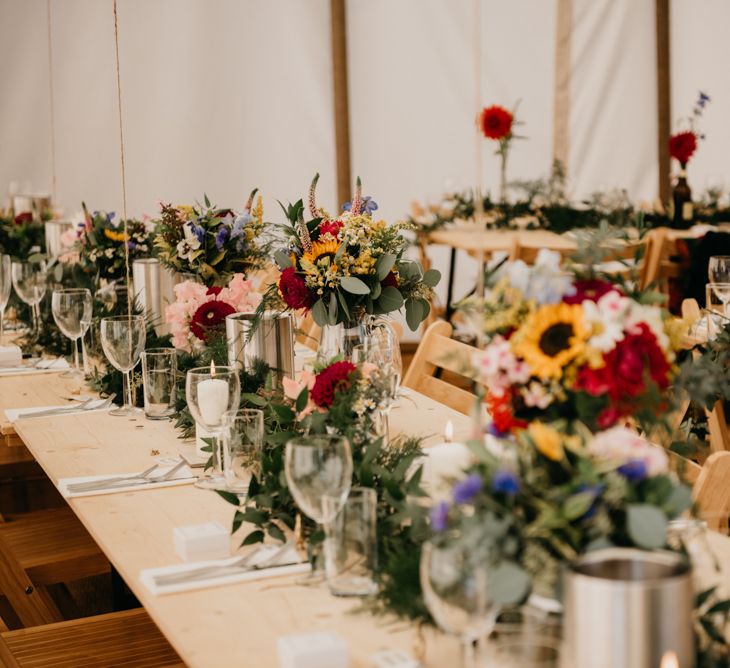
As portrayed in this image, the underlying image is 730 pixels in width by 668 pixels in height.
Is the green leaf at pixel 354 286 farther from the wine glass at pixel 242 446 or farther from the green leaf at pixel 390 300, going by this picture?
the wine glass at pixel 242 446

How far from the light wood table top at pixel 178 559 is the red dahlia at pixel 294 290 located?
368 millimetres

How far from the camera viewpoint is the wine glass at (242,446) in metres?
2.14

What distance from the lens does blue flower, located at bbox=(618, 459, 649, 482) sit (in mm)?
1323

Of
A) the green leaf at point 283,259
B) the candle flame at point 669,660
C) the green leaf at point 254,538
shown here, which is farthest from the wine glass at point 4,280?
the candle flame at point 669,660

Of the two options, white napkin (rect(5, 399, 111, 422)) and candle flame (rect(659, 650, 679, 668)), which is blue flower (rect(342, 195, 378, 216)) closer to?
white napkin (rect(5, 399, 111, 422))

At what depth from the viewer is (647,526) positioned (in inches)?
49.7

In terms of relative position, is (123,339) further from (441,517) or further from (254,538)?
(441,517)

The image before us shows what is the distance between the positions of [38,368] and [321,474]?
6.95 feet

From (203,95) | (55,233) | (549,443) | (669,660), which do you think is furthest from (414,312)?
(203,95)

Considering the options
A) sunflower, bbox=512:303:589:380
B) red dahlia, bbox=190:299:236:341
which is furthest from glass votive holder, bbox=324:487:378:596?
red dahlia, bbox=190:299:236:341

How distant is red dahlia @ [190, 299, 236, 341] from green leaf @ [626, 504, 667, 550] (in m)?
1.87

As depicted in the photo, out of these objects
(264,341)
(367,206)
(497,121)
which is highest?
(497,121)

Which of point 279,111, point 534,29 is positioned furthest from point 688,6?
point 279,111

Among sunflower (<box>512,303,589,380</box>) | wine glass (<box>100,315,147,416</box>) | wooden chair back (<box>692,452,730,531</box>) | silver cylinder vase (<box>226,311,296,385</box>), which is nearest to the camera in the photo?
sunflower (<box>512,303,589,380</box>)
